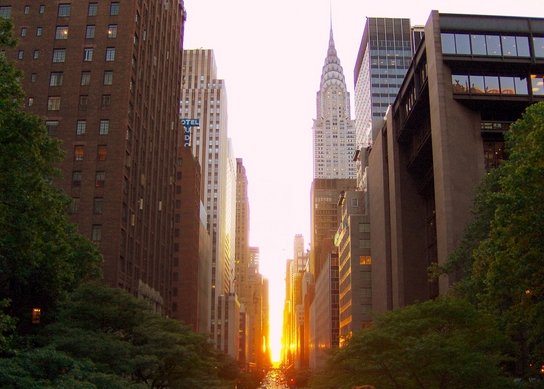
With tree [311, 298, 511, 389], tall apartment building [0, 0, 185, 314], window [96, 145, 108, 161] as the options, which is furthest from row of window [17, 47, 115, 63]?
tree [311, 298, 511, 389]

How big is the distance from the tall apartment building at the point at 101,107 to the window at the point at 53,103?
0.39 ft

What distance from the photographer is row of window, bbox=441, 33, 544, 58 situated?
2662 inches

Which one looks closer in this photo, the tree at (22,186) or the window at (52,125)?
the tree at (22,186)

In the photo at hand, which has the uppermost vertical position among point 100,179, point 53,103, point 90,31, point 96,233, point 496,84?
point 90,31

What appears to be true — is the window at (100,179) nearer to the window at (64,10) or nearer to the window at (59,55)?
the window at (59,55)

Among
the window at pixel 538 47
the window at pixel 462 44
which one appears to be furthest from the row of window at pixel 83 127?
the window at pixel 538 47

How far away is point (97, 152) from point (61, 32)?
17496 mm

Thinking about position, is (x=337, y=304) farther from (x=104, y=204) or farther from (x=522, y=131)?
(x=522, y=131)

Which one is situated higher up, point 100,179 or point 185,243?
point 185,243

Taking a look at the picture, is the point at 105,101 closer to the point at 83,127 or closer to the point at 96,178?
the point at 83,127

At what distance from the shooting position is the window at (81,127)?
7788cm

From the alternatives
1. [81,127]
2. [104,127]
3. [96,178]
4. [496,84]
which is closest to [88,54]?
[81,127]

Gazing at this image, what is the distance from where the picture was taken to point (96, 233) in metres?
74.2

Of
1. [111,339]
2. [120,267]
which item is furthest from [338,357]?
[120,267]
